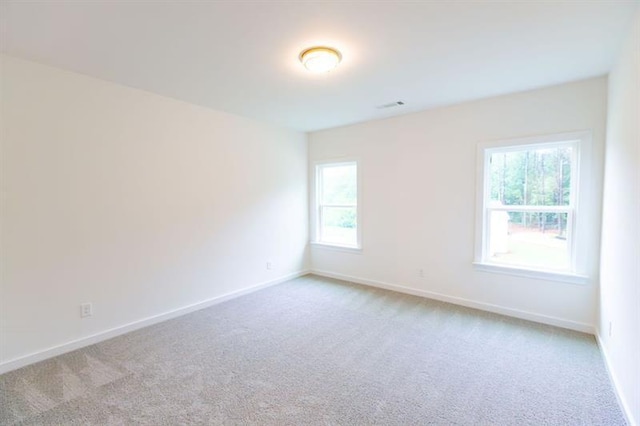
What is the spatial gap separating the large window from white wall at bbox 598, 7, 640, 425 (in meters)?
0.40

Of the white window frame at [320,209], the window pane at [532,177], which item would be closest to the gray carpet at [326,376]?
the window pane at [532,177]

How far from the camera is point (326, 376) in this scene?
230cm

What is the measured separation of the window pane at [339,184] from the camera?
15.9ft

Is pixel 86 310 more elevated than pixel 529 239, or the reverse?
pixel 529 239

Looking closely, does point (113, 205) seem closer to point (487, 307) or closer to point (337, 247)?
point (337, 247)

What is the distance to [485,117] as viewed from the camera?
3477mm

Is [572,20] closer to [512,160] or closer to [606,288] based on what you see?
[512,160]

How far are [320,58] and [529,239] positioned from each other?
2.93 meters

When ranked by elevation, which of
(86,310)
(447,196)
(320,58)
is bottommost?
(86,310)

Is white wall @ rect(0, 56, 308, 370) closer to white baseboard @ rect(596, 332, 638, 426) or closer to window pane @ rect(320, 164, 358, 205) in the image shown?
window pane @ rect(320, 164, 358, 205)

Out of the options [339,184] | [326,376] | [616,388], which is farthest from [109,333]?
[616,388]

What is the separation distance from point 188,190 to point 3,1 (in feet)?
6.86

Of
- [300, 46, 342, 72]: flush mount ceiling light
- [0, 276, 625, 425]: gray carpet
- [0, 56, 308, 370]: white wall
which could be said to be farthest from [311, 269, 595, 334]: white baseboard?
[300, 46, 342, 72]: flush mount ceiling light

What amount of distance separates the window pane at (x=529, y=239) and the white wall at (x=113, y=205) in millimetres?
3126
